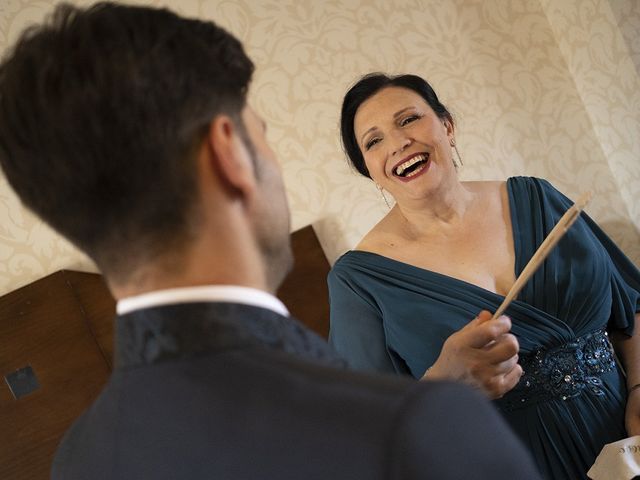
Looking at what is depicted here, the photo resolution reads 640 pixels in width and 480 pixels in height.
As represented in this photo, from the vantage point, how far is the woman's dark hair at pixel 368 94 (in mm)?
1649

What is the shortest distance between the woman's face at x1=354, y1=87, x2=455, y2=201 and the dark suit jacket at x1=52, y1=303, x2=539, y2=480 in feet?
3.49

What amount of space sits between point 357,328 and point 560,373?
39 centimetres

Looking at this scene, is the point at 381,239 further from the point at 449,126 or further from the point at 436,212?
the point at 449,126

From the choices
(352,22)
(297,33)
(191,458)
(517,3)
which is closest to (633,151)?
(517,3)

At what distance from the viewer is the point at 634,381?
4.71 feet

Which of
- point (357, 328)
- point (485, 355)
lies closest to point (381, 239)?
point (357, 328)

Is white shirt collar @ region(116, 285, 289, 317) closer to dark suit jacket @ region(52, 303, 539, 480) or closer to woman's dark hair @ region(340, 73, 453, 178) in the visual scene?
dark suit jacket @ region(52, 303, 539, 480)

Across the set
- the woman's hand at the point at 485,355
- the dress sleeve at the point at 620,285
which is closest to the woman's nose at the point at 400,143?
the dress sleeve at the point at 620,285

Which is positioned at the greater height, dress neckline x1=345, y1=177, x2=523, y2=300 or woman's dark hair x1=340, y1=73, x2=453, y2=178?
woman's dark hair x1=340, y1=73, x2=453, y2=178

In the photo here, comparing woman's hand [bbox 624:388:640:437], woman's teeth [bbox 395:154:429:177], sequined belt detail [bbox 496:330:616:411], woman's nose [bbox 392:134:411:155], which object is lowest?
woman's hand [bbox 624:388:640:437]

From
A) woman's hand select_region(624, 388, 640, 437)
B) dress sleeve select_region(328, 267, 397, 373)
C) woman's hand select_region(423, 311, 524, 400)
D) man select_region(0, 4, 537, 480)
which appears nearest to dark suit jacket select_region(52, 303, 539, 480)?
man select_region(0, 4, 537, 480)

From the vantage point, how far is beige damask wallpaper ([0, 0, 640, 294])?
2568mm

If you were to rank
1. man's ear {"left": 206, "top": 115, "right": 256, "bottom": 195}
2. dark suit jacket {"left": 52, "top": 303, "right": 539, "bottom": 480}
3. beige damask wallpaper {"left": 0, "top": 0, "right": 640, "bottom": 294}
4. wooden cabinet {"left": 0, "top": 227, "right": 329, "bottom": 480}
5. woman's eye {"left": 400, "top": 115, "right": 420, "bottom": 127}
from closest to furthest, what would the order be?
dark suit jacket {"left": 52, "top": 303, "right": 539, "bottom": 480} < man's ear {"left": 206, "top": 115, "right": 256, "bottom": 195} < woman's eye {"left": 400, "top": 115, "right": 420, "bottom": 127} < wooden cabinet {"left": 0, "top": 227, "right": 329, "bottom": 480} < beige damask wallpaper {"left": 0, "top": 0, "right": 640, "bottom": 294}

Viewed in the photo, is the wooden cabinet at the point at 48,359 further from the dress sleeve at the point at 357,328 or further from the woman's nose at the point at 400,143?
the woman's nose at the point at 400,143
